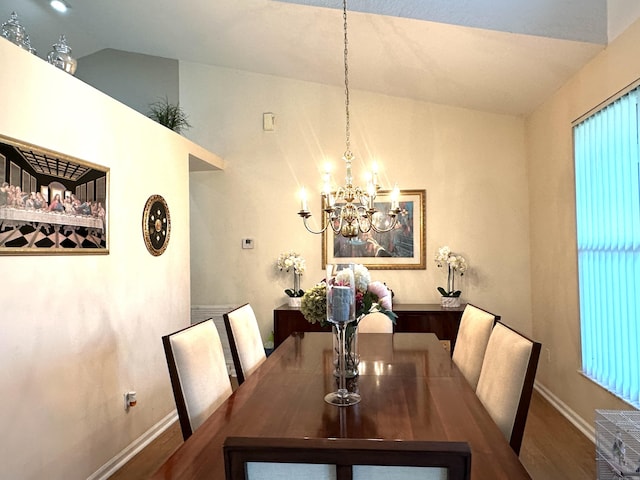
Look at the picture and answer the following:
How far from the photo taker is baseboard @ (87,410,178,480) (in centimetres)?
248

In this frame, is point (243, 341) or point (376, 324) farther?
point (376, 324)

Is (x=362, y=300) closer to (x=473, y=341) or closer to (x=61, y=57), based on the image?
(x=473, y=341)

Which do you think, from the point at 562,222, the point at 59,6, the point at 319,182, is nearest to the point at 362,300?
the point at 562,222

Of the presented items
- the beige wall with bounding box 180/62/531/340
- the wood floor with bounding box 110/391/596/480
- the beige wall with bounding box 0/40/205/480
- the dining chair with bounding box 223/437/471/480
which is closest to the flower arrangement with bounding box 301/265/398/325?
the dining chair with bounding box 223/437/471/480

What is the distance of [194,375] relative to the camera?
1.71 m

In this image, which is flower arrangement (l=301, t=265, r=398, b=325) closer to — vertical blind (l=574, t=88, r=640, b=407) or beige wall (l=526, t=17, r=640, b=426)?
vertical blind (l=574, t=88, r=640, b=407)

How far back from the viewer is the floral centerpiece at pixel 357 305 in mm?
1810

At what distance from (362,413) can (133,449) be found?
6.78 feet

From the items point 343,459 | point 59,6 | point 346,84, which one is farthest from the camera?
point 346,84

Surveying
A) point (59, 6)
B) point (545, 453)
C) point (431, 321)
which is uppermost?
point (59, 6)

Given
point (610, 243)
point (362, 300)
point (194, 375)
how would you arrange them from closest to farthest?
point (194, 375), point (362, 300), point (610, 243)

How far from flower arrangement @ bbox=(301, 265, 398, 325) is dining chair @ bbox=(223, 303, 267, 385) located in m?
0.53

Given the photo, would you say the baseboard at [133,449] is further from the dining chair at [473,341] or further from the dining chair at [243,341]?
the dining chair at [473,341]

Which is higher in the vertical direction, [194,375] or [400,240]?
[400,240]
